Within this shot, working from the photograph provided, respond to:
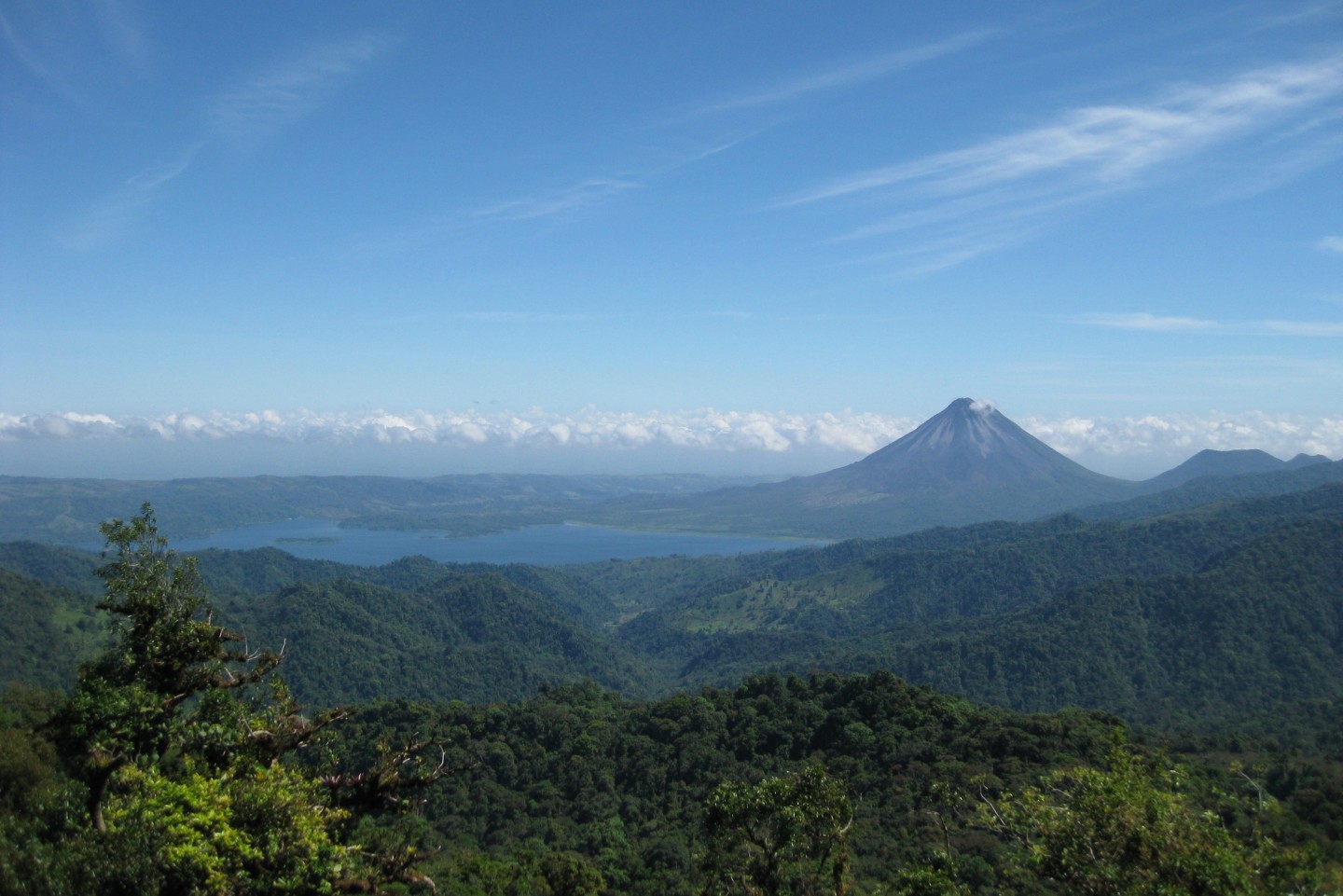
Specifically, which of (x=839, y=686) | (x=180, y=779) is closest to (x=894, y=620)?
(x=839, y=686)

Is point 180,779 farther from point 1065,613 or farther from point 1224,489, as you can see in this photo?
point 1224,489

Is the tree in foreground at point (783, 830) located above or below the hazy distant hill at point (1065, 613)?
above

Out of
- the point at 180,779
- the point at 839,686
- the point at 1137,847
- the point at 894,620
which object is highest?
the point at 180,779

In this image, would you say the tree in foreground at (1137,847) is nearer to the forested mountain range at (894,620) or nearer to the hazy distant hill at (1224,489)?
the forested mountain range at (894,620)

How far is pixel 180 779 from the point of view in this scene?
9469 mm

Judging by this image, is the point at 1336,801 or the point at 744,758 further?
the point at 744,758

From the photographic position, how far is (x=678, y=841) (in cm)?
2969

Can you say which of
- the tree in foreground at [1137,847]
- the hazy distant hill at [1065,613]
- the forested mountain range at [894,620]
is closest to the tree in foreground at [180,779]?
the tree in foreground at [1137,847]

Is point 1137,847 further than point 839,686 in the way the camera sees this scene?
No

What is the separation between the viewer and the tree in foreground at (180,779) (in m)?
8.03

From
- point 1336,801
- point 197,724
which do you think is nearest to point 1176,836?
point 197,724

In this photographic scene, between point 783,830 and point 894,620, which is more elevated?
point 783,830

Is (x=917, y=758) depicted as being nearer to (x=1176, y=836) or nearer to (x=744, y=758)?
(x=744, y=758)

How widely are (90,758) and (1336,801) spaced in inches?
1381
